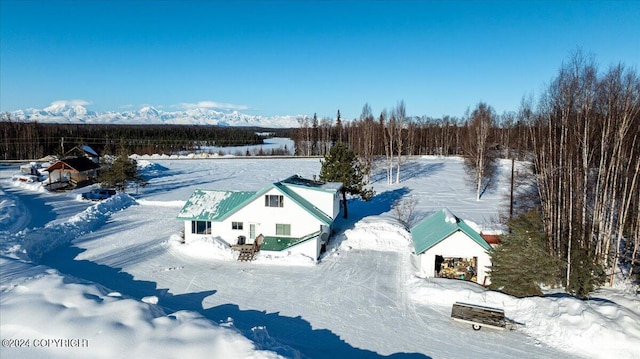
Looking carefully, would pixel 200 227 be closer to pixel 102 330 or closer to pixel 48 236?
pixel 48 236

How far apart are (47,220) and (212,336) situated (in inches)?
875

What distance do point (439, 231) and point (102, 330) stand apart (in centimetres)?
1339

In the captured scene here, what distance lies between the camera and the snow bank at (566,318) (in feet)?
37.1

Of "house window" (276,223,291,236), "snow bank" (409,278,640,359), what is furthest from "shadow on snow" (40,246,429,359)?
"house window" (276,223,291,236)

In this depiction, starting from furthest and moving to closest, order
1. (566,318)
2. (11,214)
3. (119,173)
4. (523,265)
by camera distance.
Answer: (119,173)
(11,214)
(523,265)
(566,318)

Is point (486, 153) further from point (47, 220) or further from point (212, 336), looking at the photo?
point (47, 220)

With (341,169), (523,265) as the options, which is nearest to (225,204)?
(341,169)

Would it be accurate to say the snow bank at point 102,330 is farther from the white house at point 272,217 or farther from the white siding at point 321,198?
the white siding at point 321,198

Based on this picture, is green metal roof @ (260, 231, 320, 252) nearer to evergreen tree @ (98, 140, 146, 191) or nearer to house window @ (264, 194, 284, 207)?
house window @ (264, 194, 284, 207)

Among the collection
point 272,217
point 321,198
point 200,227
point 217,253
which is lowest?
point 217,253

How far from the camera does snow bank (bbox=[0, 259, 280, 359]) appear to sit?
376 inches

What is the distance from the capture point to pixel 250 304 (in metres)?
14.4

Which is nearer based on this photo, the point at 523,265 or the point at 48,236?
the point at 523,265

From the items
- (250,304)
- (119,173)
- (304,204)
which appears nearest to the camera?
(250,304)
